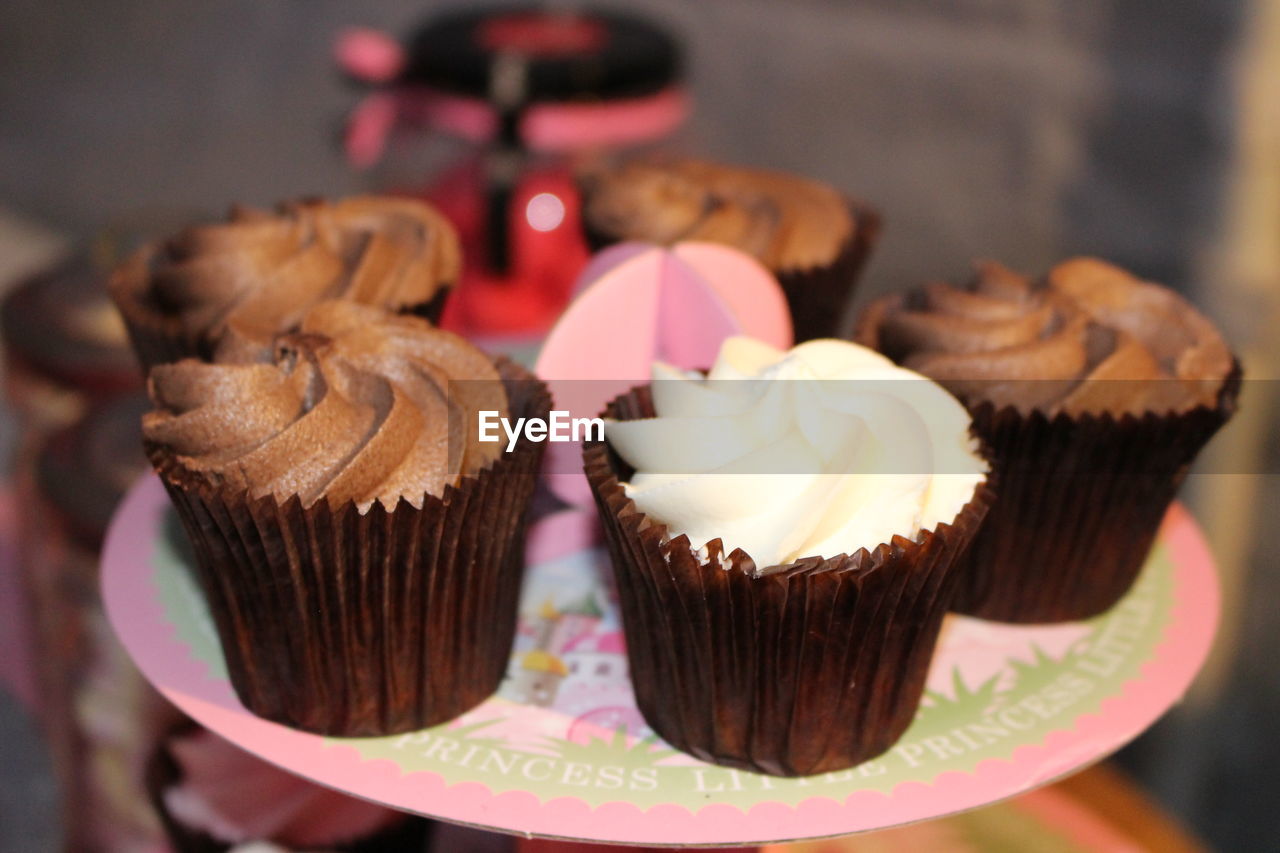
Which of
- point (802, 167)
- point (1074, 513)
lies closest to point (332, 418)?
point (1074, 513)

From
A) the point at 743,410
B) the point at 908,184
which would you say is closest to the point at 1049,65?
the point at 908,184

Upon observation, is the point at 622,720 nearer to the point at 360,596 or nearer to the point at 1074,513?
the point at 360,596

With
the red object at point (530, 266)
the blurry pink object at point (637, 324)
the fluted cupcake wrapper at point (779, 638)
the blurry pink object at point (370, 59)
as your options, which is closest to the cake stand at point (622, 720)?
the fluted cupcake wrapper at point (779, 638)

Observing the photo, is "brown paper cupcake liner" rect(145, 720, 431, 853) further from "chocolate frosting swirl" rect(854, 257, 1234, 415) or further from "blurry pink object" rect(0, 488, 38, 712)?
"chocolate frosting swirl" rect(854, 257, 1234, 415)

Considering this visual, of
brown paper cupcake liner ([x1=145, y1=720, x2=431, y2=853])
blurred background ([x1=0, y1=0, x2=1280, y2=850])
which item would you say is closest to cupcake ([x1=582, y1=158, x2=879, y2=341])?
blurred background ([x1=0, y1=0, x2=1280, y2=850])

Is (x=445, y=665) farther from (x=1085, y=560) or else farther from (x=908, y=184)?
(x=908, y=184)

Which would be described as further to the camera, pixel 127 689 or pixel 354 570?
pixel 127 689
